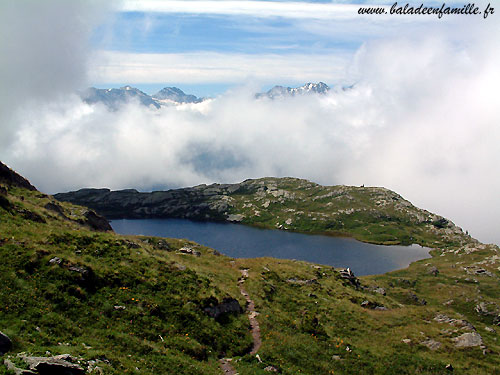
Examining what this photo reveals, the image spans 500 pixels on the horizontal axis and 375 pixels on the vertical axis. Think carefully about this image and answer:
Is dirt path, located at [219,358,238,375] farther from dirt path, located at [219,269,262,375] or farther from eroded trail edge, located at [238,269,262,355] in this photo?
eroded trail edge, located at [238,269,262,355]

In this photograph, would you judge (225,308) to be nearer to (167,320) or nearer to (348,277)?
(167,320)

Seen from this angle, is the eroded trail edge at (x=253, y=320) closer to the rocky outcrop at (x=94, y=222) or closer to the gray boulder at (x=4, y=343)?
the gray boulder at (x=4, y=343)

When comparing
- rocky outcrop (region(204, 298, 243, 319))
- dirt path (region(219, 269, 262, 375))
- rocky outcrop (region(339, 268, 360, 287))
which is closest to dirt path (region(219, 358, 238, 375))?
dirt path (region(219, 269, 262, 375))

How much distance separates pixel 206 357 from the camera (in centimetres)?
3142

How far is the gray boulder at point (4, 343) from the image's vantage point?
1972 centimetres

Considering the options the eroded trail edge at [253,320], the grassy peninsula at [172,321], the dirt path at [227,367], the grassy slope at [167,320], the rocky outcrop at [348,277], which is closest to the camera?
the grassy peninsula at [172,321]

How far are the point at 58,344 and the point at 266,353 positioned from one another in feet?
68.1

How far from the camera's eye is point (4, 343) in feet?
65.9

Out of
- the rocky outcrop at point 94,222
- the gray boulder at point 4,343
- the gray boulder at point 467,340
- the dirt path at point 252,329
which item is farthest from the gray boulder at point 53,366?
the rocky outcrop at point 94,222

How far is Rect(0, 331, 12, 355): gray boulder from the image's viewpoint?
1972 centimetres

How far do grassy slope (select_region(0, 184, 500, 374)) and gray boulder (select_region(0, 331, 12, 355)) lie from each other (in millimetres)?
518

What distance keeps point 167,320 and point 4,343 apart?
51.9 feet

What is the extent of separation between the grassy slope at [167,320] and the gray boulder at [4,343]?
0.52 metres

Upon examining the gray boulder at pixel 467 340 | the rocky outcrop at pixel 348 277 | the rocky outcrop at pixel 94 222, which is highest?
the rocky outcrop at pixel 348 277
